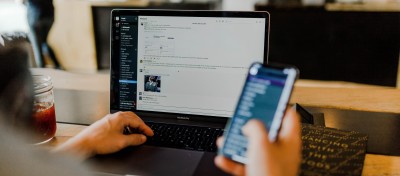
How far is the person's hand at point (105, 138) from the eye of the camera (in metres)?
0.86

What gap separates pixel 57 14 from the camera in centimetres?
445

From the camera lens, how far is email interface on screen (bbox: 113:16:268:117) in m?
1.05

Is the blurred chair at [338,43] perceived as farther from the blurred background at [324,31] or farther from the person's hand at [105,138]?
the person's hand at [105,138]

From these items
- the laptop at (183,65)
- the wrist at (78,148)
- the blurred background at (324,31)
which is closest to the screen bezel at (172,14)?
the laptop at (183,65)

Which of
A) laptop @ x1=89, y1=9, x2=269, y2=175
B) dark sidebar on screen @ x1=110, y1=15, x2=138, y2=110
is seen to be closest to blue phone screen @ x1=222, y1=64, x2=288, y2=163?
laptop @ x1=89, y1=9, x2=269, y2=175

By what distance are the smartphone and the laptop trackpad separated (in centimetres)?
19

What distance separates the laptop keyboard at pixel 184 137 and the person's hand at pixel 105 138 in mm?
49

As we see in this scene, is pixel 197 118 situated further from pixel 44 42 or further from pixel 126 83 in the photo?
pixel 44 42

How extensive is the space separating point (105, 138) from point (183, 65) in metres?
0.31

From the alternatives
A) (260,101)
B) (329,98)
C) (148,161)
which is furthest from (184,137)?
(329,98)

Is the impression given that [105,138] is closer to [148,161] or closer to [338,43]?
[148,161]

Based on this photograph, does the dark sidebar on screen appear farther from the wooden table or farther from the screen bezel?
the wooden table

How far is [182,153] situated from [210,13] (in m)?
0.39

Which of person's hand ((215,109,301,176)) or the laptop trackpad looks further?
the laptop trackpad
